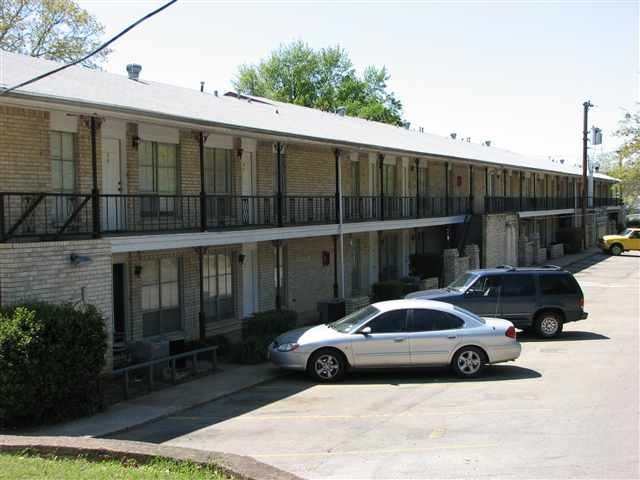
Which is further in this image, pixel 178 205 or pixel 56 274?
pixel 178 205

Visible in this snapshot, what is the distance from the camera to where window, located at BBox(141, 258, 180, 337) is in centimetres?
1678

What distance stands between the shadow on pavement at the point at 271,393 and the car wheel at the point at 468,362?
16 cm

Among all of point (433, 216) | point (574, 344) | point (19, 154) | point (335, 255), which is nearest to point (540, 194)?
point (433, 216)

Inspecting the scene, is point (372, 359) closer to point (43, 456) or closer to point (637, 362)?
point (637, 362)

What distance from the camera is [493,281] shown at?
62.2 feet

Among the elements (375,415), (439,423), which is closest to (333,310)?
(375,415)

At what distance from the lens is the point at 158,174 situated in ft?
55.7

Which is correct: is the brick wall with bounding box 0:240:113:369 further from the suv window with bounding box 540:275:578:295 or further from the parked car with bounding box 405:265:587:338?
the suv window with bounding box 540:275:578:295

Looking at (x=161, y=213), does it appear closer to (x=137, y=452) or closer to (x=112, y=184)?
(x=112, y=184)

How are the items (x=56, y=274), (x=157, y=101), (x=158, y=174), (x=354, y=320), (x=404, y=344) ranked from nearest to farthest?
(x=56, y=274) < (x=404, y=344) < (x=354, y=320) < (x=157, y=101) < (x=158, y=174)

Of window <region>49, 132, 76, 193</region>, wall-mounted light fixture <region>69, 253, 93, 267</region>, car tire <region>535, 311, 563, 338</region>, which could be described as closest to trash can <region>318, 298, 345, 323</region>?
car tire <region>535, 311, 563, 338</region>

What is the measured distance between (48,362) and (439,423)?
5.55 metres

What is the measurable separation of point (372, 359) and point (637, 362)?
5.76 metres

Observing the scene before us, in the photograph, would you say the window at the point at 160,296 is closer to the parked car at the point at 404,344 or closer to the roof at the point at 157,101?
the roof at the point at 157,101
